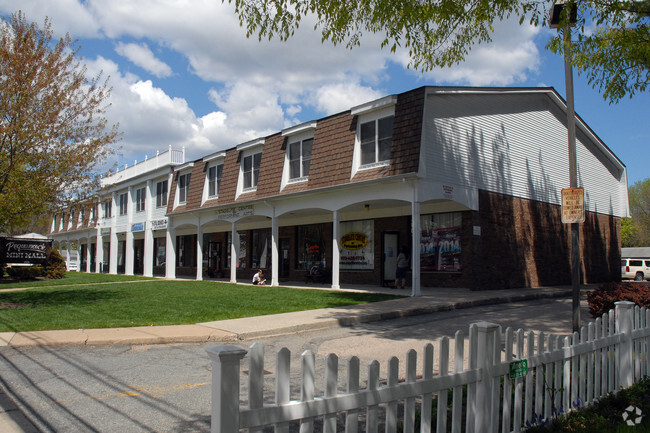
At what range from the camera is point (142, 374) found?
7125 mm

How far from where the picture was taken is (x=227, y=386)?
8.38 ft

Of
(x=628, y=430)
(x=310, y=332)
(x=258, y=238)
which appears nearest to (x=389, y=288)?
(x=310, y=332)

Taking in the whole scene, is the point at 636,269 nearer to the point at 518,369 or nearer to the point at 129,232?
the point at 129,232

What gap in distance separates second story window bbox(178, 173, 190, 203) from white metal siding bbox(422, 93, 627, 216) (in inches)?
718

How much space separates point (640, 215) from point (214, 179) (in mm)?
56383

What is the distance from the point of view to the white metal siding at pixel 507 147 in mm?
18125

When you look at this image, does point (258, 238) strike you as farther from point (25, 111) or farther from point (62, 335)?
point (62, 335)

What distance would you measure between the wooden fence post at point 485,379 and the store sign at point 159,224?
1215 inches

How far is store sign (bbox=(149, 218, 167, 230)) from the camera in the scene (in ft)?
108

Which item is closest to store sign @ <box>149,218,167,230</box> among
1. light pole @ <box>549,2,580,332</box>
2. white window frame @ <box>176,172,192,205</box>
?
white window frame @ <box>176,172,192,205</box>

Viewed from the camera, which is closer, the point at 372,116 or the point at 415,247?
the point at 415,247

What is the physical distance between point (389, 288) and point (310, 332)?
998 centimetres

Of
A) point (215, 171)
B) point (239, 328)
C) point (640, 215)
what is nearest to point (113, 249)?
point (215, 171)

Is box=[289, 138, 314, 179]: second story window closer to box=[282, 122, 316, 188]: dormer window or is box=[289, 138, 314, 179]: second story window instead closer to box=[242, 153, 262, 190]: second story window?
box=[282, 122, 316, 188]: dormer window
